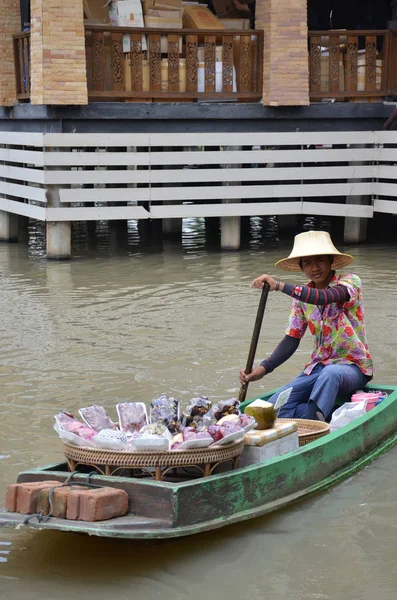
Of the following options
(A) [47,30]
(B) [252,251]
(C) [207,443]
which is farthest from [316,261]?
(B) [252,251]

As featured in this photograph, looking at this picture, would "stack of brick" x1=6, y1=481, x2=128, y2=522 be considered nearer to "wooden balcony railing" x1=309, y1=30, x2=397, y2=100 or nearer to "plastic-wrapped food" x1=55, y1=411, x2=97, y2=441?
"plastic-wrapped food" x1=55, y1=411, x2=97, y2=441

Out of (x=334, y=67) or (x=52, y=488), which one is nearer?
(x=52, y=488)

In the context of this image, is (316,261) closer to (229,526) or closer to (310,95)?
(229,526)

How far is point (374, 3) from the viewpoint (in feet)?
68.0

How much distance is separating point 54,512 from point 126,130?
10.7 metres

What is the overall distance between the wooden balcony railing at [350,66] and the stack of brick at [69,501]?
37.8ft

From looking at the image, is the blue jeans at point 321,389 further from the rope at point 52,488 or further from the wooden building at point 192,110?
the wooden building at point 192,110

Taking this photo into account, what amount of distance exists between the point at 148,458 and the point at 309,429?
1620 millimetres

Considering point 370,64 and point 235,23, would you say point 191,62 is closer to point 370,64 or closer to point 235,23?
point 235,23

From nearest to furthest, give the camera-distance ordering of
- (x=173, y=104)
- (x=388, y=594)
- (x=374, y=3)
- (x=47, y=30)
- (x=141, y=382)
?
(x=388, y=594), (x=141, y=382), (x=47, y=30), (x=173, y=104), (x=374, y=3)

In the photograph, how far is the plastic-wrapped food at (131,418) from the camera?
5574 mm

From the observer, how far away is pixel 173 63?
14852 millimetres

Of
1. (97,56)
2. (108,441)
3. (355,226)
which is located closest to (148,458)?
(108,441)

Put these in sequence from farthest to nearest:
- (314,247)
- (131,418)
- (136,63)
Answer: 1. (136,63)
2. (314,247)
3. (131,418)
